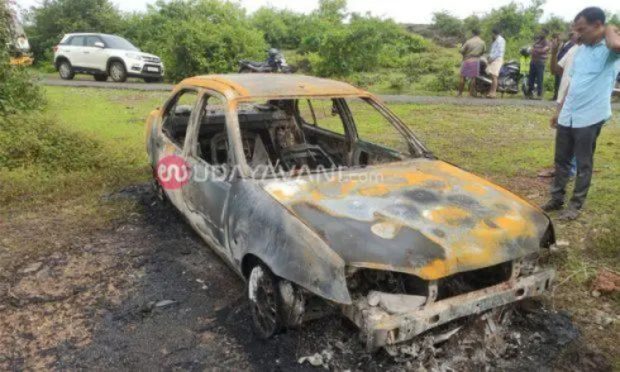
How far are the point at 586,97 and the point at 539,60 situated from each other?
27.1 feet

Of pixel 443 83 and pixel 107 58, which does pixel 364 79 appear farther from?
pixel 107 58

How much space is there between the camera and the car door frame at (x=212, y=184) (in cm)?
343

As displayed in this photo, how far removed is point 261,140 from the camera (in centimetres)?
481

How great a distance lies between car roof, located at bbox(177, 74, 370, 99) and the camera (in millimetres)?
3740

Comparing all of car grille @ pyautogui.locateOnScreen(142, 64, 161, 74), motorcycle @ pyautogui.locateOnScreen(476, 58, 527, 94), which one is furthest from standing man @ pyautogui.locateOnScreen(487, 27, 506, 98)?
car grille @ pyautogui.locateOnScreen(142, 64, 161, 74)

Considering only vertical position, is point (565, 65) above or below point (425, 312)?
above

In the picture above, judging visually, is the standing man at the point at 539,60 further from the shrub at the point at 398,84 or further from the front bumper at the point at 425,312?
the front bumper at the point at 425,312

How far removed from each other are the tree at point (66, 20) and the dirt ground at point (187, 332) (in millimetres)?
25221

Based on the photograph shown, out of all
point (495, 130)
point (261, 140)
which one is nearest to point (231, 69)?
point (495, 130)

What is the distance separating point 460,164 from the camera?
22.7 ft

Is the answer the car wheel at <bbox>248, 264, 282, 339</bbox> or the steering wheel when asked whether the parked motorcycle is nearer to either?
the steering wheel

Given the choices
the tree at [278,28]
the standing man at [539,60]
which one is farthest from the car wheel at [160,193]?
the tree at [278,28]

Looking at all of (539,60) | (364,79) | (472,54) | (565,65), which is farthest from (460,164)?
(364,79)

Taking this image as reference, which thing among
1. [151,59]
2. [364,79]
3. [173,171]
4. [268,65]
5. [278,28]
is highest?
[278,28]
